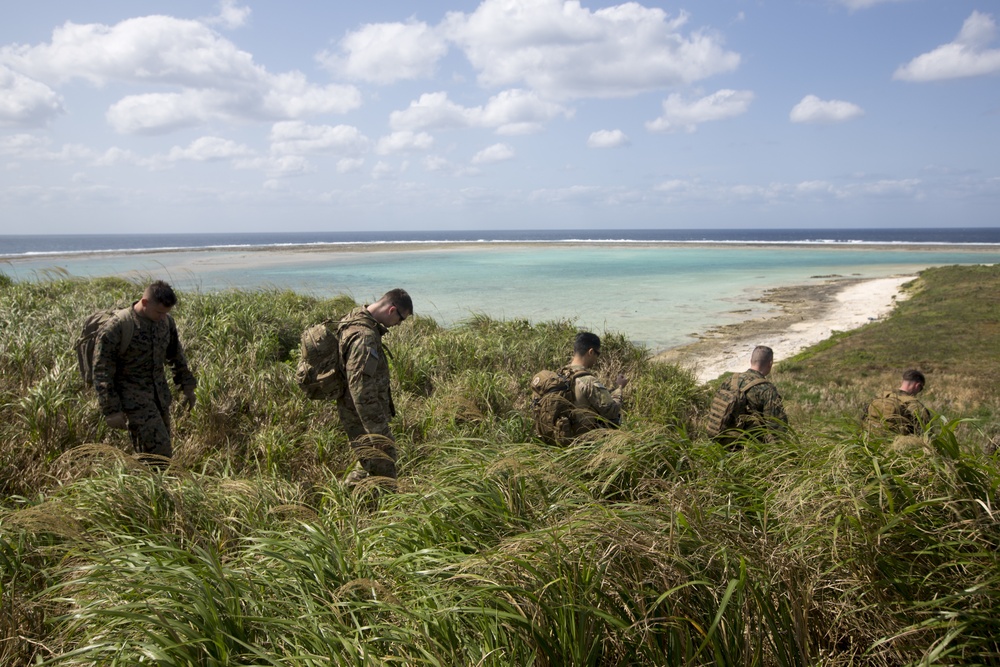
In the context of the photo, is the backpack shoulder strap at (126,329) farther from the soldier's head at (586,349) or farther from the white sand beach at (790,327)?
the white sand beach at (790,327)

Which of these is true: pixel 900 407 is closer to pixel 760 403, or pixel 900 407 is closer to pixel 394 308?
pixel 760 403

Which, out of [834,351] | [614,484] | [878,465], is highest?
[878,465]

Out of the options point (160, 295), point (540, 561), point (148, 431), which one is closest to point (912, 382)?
point (540, 561)

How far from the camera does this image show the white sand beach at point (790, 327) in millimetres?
16311

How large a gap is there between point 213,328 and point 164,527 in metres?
6.20

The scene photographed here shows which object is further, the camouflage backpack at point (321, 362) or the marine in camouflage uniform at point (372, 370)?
the camouflage backpack at point (321, 362)

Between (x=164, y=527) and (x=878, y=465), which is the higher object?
(x=878, y=465)

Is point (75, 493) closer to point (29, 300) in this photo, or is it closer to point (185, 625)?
point (185, 625)

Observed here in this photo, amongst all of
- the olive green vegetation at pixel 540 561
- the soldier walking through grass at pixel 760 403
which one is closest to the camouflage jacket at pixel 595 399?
the olive green vegetation at pixel 540 561

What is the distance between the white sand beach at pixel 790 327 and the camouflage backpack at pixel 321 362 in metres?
8.24

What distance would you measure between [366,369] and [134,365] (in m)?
1.99

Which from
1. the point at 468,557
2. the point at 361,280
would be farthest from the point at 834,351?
the point at 361,280

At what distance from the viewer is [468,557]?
2.74m

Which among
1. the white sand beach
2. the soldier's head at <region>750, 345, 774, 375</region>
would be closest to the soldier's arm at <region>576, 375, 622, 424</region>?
the soldier's head at <region>750, 345, 774, 375</region>
